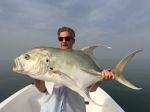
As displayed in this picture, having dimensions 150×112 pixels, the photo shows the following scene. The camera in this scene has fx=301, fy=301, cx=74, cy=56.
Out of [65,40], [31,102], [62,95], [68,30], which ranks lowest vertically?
[31,102]

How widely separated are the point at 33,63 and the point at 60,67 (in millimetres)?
337

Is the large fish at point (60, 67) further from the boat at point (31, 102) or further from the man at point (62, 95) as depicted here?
the boat at point (31, 102)

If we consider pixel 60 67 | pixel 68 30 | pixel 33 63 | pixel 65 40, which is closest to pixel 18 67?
pixel 33 63

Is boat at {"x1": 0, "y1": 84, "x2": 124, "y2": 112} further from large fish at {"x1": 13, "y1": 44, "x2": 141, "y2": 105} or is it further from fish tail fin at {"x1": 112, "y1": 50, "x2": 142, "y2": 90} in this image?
large fish at {"x1": 13, "y1": 44, "x2": 141, "y2": 105}

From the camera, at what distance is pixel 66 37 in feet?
15.0

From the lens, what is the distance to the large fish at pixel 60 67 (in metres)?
3.69

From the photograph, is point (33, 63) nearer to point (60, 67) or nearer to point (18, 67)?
point (18, 67)

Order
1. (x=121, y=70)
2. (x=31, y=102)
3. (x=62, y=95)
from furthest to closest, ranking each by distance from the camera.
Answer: (x=31, y=102)
(x=62, y=95)
(x=121, y=70)

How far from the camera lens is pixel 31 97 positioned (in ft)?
29.0

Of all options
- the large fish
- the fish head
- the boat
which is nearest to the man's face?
the large fish

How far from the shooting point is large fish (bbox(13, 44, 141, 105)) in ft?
12.1

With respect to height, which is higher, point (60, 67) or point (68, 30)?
point (68, 30)

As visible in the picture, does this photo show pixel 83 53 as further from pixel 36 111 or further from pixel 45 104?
pixel 36 111

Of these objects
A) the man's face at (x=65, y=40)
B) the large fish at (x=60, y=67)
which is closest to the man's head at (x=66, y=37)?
the man's face at (x=65, y=40)
